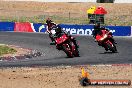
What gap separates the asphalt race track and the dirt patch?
233 cm

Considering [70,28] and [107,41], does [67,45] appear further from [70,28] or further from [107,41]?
[70,28]

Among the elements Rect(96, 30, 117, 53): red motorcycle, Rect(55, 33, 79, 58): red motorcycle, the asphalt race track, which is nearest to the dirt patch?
the asphalt race track

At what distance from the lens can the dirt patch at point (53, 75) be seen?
52.1 ft

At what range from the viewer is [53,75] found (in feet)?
59.3

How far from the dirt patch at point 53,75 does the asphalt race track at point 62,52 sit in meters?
2.33

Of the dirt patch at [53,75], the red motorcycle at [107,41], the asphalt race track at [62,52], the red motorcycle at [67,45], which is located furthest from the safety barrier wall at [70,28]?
the dirt patch at [53,75]

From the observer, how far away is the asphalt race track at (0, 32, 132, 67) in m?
22.9

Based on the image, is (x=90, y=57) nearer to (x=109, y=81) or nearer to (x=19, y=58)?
(x=19, y=58)

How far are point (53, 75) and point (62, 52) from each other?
965 centimetres

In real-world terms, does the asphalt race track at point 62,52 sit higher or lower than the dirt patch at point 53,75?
lower

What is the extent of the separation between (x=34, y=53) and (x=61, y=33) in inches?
84.7

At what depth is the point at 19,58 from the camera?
81.7 feet

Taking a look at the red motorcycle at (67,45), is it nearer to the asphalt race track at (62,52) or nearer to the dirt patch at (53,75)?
the asphalt race track at (62,52)

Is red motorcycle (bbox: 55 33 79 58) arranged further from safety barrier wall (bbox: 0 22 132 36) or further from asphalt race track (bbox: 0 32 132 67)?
safety barrier wall (bbox: 0 22 132 36)
